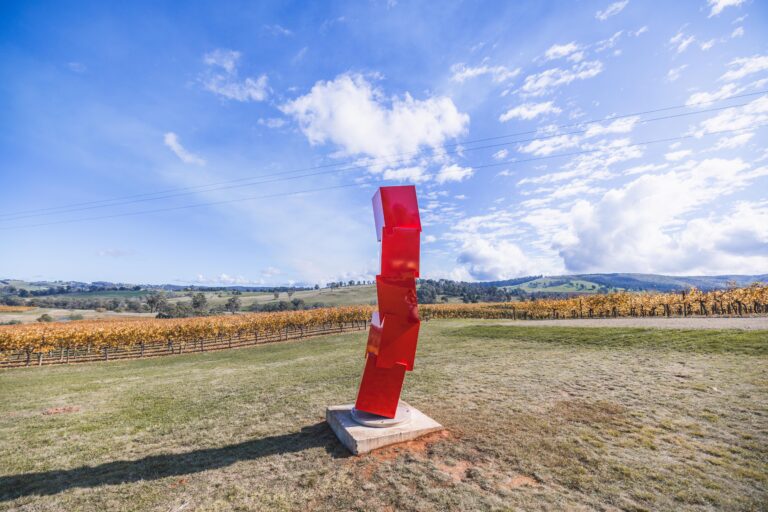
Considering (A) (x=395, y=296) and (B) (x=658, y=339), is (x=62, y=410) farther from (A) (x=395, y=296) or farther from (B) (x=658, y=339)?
(B) (x=658, y=339)

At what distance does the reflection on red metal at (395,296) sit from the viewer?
7.04 metres

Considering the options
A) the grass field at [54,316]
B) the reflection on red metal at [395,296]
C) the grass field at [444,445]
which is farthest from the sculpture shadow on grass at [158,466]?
the grass field at [54,316]

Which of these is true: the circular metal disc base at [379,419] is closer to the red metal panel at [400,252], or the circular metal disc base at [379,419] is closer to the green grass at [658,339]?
the red metal panel at [400,252]

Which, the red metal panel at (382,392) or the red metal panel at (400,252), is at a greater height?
the red metal panel at (400,252)

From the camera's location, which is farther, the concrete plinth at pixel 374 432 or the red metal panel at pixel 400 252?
the red metal panel at pixel 400 252

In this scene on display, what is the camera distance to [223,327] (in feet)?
116

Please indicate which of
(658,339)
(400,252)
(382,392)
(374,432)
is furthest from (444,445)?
(658,339)

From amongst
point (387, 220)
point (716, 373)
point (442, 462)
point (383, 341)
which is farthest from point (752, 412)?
point (387, 220)

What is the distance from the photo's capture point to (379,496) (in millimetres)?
4855

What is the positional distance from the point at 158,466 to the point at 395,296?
17.4ft

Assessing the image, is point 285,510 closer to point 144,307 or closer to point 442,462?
point 442,462

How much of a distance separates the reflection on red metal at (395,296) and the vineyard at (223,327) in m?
30.5

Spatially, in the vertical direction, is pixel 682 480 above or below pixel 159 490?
above

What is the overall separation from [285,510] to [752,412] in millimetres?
8861
